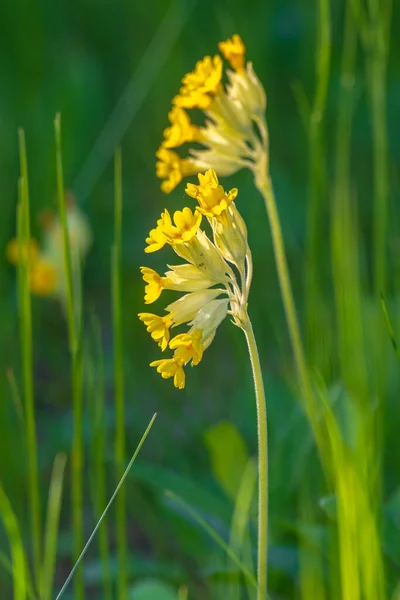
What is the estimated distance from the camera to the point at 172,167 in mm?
1490

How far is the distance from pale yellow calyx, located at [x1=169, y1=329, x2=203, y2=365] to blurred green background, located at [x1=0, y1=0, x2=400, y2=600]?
1.22ft

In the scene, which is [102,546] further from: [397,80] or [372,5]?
[397,80]

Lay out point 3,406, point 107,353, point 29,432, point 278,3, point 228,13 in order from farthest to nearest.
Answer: point 278,3
point 228,13
point 107,353
point 3,406
point 29,432

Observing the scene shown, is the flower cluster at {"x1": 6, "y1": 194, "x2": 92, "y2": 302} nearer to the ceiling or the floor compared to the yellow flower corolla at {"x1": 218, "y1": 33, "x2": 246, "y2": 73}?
nearer to the floor

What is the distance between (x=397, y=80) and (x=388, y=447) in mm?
1504

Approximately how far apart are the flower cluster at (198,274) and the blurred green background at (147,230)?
14.4 inches

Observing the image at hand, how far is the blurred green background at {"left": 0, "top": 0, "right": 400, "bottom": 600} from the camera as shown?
1554 mm

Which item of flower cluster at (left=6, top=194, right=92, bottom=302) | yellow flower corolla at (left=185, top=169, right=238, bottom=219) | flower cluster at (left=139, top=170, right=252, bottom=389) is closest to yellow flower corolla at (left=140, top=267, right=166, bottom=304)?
flower cluster at (left=139, top=170, right=252, bottom=389)

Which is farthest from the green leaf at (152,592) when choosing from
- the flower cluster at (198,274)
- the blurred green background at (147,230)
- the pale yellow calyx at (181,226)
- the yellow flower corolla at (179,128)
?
the yellow flower corolla at (179,128)

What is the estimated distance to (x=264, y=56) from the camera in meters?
2.87

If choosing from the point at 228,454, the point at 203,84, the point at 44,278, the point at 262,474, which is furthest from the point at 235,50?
the point at 44,278

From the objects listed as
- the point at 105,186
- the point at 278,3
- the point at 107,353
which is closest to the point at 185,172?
the point at 107,353

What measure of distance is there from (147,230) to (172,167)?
1136mm

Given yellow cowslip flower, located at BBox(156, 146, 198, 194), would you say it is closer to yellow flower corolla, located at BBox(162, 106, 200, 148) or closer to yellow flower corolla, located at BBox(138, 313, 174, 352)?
yellow flower corolla, located at BBox(162, 106, 200, 148)
